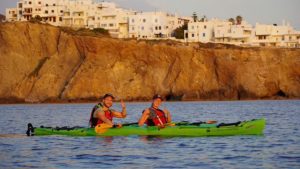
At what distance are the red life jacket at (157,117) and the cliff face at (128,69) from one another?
57.6 metres

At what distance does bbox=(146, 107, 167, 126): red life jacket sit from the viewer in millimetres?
26219

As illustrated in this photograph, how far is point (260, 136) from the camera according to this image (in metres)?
27.3

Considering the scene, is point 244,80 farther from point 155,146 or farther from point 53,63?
point 155,146

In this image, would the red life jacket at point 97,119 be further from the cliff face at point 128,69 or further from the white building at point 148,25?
the white building at point 148,25

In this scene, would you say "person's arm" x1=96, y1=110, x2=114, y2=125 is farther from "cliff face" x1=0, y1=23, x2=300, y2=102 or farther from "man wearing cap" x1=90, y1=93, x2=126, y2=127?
"cliff face" x1=0, y1=23, x2=300, y2=102

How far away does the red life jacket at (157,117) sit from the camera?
26.2 m

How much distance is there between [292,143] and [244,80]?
63.0 meters

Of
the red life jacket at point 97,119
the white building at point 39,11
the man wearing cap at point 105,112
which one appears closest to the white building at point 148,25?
the white building at point 39,11

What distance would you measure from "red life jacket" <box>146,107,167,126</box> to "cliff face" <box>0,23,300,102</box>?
57.6 m

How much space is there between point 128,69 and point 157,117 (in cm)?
5990

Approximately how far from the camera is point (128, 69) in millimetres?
86125

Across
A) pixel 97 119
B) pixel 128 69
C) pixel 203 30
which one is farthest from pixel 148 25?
pixel 97 119

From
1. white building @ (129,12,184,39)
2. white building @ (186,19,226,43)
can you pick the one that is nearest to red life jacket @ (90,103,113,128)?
white building @ (186,19,226,43)

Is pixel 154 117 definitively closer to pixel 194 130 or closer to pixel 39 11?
pixel 194 130
